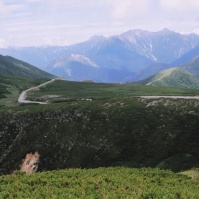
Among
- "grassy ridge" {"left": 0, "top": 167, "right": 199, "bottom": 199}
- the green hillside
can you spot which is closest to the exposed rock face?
the green hillside

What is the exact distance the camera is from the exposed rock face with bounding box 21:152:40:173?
85.0m

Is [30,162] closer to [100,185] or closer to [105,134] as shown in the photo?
[105,134]

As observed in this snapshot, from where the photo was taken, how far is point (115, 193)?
34688 millimetres

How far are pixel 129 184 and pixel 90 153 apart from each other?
48.0m

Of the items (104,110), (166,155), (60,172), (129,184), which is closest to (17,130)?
(104,110)

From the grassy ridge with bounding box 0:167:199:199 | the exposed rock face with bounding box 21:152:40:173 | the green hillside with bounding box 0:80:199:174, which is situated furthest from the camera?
the exposed rock face with bounding box 21:152:40:173

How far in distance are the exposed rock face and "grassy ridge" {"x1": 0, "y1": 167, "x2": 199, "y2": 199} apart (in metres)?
38.7

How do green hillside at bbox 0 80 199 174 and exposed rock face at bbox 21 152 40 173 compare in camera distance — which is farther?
exposed rock face at bbox 21 152 40 173

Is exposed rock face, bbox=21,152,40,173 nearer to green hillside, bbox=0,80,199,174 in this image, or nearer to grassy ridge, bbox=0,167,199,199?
green hillside, bbox=0,80,199,174

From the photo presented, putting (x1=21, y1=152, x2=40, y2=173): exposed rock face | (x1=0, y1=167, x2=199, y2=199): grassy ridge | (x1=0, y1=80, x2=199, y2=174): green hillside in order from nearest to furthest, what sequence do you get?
(x1=0, y1=167, x2=199, y2=199): grassy ridge
(x1=0, y1=80, x2=199, y2=174): green hillside
(x1=21, y1=152, x2=40, y2=173): exposed rock face

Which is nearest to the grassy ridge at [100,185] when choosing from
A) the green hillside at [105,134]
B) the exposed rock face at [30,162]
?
the green hillside at [105,134]

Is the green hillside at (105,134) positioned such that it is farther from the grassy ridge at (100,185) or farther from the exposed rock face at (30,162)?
the grassy ridge at (100,185)

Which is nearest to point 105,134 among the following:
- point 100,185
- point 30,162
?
point 30,162

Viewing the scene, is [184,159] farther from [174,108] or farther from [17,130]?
[17,130]
